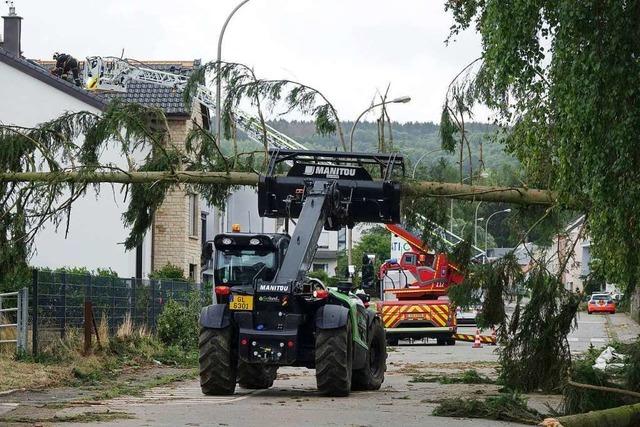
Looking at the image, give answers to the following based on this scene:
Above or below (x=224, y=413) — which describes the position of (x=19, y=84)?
above

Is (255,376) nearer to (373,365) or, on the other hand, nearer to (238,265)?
(373,365)

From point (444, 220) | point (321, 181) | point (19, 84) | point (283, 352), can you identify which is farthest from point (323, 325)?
point (19, 84)

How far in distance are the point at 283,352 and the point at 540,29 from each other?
601 cm

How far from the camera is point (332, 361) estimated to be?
17.6 meters

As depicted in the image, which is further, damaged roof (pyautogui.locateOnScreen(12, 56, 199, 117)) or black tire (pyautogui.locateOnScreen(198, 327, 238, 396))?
damaged roof (pyautogui.locateOnScreen(12, 56, 199, 117))

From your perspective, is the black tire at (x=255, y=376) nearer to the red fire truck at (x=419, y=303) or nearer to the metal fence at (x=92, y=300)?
the metal fence at (x=92, y=300)

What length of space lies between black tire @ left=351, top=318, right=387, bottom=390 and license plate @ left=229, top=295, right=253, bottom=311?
2680 millimetres

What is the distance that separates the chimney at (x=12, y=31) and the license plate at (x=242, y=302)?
2936 cm

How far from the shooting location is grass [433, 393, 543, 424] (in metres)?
14.8

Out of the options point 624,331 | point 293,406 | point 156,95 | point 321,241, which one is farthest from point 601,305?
point 293,406

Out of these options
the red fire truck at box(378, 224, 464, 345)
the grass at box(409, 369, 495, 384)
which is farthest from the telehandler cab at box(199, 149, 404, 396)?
the red fire truck at box(378, 224, 464, 345)

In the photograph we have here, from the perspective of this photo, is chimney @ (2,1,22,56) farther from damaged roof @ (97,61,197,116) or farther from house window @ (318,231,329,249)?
house window @ (318,231,329,249)

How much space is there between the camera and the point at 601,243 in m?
15.1

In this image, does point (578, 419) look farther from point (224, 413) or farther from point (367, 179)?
point (367, 179)
